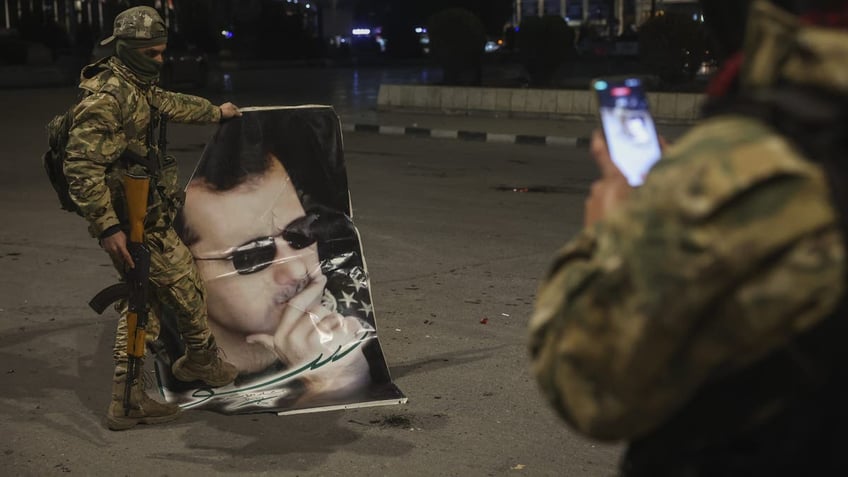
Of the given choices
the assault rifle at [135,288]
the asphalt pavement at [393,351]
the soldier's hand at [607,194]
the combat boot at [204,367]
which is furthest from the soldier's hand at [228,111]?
the soldier's hand at [607,194]

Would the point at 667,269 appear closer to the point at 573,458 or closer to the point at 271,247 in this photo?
the point at 573,458

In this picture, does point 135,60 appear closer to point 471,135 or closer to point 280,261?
point 280,261

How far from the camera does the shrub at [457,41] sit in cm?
2219

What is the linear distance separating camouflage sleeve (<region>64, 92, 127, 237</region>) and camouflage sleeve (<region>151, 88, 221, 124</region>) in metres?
0.28

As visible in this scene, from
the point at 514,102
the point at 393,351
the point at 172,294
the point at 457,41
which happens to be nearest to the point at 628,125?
the point at 172,294

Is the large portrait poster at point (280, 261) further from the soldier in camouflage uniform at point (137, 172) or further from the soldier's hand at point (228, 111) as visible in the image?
the soldier in camouflage uniform at point (137, 172)

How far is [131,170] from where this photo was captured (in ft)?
15.3

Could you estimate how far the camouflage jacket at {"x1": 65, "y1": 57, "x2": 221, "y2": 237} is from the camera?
4477mm

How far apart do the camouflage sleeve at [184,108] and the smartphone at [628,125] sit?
3365 mm

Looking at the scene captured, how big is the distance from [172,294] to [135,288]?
0.72 feet

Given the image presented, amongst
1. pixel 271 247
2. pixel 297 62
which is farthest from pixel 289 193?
pixel 297 62

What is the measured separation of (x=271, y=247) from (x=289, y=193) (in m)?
0.27

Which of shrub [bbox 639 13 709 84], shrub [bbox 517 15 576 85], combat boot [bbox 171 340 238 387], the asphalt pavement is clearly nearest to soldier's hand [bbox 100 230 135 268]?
combat boot [bbox 171 340 238 387]

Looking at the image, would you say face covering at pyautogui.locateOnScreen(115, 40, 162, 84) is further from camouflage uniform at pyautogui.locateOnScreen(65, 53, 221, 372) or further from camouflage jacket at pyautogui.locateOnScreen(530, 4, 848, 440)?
camouflage jacket at pyautogui.locateOnScreen(530, 4, 848, 440)
